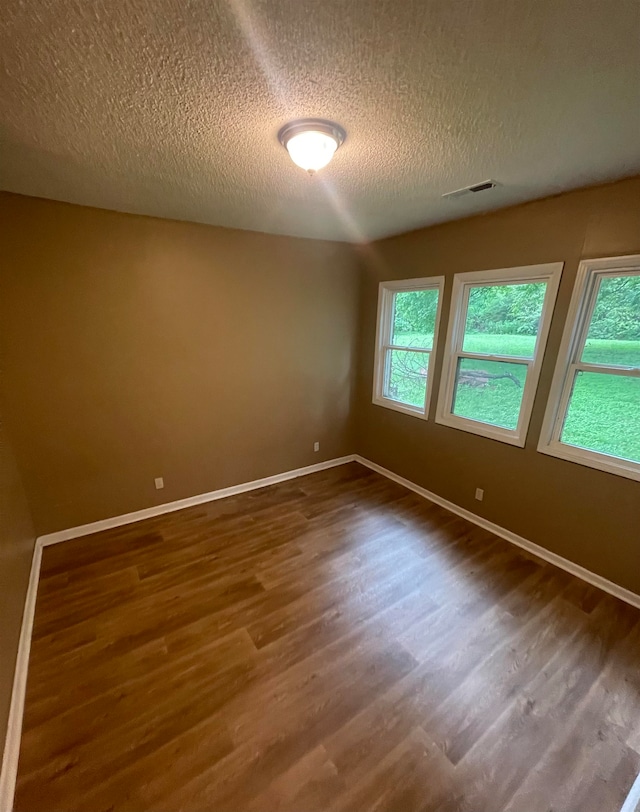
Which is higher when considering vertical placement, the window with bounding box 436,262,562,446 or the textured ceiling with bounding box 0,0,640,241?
the textured ceiling with bounding box 0,0,640,241

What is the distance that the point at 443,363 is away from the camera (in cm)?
315

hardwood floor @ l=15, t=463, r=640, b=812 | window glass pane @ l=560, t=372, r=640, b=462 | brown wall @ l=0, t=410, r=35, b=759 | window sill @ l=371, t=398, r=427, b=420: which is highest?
window glass pane @ l=560, t=372, r=640, b=462

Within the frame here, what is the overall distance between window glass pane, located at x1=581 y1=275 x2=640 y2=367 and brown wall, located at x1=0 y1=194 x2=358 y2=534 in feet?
7.49

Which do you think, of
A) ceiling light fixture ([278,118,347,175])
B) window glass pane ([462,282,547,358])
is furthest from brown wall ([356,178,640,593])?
ceiling light fixture ([278,118,347,175])

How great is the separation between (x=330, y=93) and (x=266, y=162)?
65 cm

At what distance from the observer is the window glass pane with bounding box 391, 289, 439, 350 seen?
3297 millimetres

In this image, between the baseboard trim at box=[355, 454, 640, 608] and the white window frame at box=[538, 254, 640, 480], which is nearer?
the white window frame at box=[538, 254, 640, 480]

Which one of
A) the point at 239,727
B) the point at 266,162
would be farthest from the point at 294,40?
the point at 239,727

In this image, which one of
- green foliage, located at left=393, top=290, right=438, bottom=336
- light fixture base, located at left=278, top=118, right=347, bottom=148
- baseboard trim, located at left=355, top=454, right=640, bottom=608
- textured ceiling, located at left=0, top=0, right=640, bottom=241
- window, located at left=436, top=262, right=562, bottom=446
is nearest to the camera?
textured ceiling, located at left=0, top=0, right=640, bottom=241

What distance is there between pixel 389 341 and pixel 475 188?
5.99 ft

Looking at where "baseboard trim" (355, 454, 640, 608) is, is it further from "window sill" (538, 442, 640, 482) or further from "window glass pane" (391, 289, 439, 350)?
"window glass pane" (391, 289, 439, 350)

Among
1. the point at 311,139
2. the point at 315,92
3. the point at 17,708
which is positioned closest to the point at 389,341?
the point at 311,139

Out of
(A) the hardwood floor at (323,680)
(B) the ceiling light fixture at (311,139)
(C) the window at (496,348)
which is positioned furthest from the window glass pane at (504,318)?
(B) the ceiling light fixture at (311,139)

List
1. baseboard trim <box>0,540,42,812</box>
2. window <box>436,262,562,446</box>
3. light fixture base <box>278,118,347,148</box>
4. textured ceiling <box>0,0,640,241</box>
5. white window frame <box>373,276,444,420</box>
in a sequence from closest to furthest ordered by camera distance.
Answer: textured ceiling <box>0,0,640,241</box>
baseboard trim <box>0,540,42,812</box>
light fixture base <box>278,118,347,148</box>
window <box>436,262,562,446</box>
white window frame <box>373,276,444,420</box>
